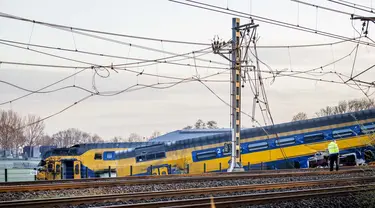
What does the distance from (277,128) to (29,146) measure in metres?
75.1

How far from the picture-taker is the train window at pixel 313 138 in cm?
3706

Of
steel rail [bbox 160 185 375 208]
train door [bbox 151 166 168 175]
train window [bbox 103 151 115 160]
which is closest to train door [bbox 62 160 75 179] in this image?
train window [bbox 103 151 115 160]

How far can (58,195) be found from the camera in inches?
638

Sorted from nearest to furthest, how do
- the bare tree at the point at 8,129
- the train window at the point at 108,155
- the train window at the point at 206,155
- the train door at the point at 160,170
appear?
the train window at the point at 206,155, the train door at the point at 160,170, the train window at the point at 108,155, the bare tree at the point at 8,129

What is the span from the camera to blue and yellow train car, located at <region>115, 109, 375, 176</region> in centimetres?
3659

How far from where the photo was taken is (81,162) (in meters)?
39.3

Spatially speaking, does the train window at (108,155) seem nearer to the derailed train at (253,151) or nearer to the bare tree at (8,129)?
the derailed train at (253,151)

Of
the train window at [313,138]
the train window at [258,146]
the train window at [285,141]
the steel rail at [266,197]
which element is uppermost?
the train window at [313,138]

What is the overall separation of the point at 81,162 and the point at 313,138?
1713 centimetres

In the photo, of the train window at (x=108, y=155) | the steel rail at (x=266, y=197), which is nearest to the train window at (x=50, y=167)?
the train window at (x=108, y=155)

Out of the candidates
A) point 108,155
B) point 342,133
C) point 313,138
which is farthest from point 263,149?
point 108,155

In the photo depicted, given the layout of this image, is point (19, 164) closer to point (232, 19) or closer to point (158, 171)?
point (158, 171)

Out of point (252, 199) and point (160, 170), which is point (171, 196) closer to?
point (252, 199)

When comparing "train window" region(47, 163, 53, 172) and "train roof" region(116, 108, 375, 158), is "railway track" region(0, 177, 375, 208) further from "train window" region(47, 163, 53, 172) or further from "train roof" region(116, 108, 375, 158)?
"train window" region(47, 163, 53, 172)
